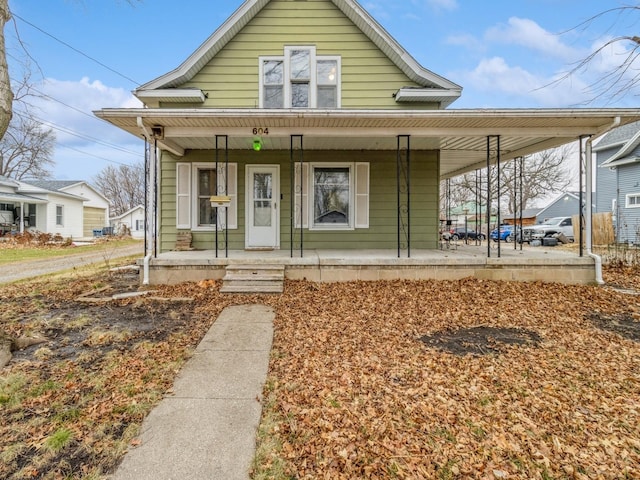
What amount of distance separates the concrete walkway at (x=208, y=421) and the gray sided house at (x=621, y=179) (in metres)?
16.8

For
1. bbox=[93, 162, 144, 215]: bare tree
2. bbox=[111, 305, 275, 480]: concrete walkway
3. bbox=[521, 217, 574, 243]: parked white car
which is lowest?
bbox=[111, 305, 275, 480]: concrete walkway

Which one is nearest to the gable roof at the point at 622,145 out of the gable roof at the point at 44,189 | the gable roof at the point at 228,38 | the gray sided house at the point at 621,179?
the gray sided house at the point at 621,179

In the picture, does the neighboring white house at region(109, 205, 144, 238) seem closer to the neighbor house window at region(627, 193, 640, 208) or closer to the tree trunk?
the tree trunk

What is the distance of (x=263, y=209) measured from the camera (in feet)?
27.0

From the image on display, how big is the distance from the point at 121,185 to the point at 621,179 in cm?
5406

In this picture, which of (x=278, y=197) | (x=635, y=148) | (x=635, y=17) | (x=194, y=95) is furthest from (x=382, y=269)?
(x=635, y=148)

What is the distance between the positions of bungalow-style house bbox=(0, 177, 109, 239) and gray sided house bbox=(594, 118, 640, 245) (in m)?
30.4

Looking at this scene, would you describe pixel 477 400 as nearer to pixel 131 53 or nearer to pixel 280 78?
pixel 280 78

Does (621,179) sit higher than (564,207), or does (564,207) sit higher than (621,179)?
(621,179)

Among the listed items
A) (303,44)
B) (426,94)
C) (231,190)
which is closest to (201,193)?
(231,190)

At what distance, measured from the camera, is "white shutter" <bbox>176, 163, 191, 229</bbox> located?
26.3ft

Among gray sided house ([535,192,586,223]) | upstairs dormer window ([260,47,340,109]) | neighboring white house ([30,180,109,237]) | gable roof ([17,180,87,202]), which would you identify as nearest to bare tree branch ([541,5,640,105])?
upstairs dormer window ([260,47,340,109])

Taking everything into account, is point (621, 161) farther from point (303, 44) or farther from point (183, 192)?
point (183, 192)

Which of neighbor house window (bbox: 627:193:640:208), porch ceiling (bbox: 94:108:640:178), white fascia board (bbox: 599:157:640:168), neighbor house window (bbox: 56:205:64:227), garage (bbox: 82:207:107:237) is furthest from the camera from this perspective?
garage (bbox: 82:207:107:237)
